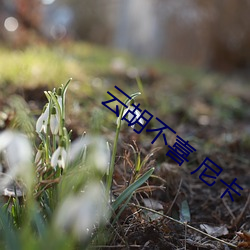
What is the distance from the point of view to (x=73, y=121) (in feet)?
8.00

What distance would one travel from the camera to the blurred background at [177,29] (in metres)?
6.68

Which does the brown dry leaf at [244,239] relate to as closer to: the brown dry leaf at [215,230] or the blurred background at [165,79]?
the brown dry leaf at [215,230]

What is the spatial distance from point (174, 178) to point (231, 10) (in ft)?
21.7

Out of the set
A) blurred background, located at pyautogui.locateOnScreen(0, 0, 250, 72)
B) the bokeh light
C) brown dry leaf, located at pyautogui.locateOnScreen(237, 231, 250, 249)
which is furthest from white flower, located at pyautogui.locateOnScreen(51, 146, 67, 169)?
the bokeh light

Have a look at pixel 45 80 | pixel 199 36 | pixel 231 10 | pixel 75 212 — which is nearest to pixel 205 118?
pixel 45 80

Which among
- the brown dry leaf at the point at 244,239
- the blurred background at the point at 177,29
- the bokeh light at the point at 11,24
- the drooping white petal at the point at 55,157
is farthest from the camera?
the blurred background at the point at 177,29

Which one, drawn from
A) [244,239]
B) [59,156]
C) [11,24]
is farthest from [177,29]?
[59,156]

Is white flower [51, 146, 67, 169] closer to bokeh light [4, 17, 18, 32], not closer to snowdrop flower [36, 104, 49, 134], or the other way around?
snowdrop flower [36, 104, 49, 134]

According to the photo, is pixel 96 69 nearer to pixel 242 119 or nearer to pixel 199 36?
pixel 242 119

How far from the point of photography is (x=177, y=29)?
918cm

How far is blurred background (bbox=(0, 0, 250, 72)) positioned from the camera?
263 inches

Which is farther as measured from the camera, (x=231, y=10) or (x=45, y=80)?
(x=231, y=10)

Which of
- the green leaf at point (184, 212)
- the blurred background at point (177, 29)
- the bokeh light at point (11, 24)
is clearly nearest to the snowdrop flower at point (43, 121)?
the green leaf at point (184, 212)

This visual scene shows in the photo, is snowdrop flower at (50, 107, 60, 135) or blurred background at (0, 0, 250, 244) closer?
snowdrop flower at (50, 107, 60, 135)
